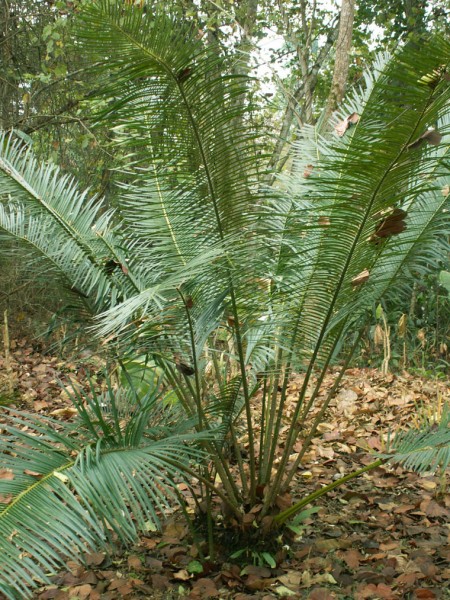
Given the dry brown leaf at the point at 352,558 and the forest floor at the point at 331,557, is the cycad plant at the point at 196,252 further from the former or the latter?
the dry brown leaf at the point at 352,558

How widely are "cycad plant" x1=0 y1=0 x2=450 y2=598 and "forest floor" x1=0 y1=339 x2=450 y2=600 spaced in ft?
0.49

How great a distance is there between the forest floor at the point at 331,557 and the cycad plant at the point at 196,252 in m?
0.15

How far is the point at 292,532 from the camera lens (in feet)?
9.14

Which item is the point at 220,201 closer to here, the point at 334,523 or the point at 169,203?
the point at 169,203

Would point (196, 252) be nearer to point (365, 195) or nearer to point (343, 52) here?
point (365, 195)

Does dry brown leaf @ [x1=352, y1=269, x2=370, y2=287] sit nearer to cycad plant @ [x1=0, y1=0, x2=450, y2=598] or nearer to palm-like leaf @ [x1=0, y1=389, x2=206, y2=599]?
cycad plant @ [x1=0, y1=0, x2=450, y2=598]

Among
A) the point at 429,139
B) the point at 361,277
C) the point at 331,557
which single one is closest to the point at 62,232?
the point at 361,277

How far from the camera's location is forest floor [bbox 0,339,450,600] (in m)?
2.46

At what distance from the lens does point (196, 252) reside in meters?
2.37

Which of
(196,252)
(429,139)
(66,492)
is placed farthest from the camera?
(196,252)

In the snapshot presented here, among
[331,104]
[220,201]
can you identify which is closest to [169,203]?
[220,201]

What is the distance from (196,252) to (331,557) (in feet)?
4.54

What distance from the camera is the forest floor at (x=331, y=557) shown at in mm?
2465

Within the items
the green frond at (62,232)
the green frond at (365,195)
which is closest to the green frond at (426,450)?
the green frond at (365,195)
